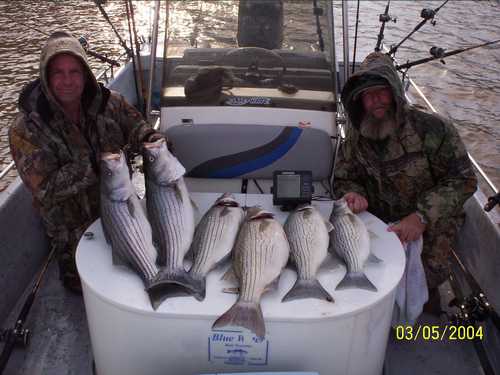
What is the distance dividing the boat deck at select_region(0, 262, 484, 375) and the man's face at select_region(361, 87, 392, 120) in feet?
5.20

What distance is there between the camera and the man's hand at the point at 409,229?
291 cm

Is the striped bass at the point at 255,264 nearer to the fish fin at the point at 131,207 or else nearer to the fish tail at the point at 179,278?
the fish tail at the point at 179,278

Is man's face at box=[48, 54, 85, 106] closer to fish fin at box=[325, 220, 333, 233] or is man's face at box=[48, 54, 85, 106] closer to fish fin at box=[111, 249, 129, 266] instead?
fish fin at box=[111, 249, 129, 266]

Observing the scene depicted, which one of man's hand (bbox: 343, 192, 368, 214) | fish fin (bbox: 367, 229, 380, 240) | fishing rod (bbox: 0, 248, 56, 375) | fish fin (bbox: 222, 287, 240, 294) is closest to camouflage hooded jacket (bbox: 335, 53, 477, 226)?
man's hand (bbox: 343, 192, 368, 214)

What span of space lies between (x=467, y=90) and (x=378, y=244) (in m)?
10.4

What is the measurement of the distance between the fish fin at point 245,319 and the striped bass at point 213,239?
0.56ft

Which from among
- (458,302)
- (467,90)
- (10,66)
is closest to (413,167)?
(458,302)

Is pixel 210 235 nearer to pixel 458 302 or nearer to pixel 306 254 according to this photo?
pixel 306 254

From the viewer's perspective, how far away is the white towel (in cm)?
289

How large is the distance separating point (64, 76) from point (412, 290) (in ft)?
8.79

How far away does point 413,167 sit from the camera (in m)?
3.27

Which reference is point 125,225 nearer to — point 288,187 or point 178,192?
point 178,192

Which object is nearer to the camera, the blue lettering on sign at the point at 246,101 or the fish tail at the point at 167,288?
the fish tail at the point at 167,288
